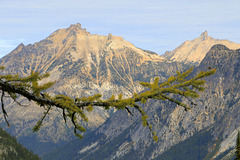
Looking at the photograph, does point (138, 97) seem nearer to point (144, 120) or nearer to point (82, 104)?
point (144, 120)

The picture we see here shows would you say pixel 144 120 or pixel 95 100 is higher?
pixel 95 100

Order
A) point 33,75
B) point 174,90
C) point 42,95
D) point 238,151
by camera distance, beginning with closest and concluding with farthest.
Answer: point 33,75
point 42,95
point 174,90
point 238,151

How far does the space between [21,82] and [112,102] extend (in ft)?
15.0

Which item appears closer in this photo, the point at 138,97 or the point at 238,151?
the point at 138,97

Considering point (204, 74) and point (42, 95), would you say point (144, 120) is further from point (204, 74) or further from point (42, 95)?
point (42, 95)

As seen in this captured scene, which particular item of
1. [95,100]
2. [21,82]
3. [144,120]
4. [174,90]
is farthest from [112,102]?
[21,82]

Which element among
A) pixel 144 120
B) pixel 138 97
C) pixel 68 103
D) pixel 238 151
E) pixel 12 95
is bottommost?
pixel 238 151

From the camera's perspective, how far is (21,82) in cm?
1614

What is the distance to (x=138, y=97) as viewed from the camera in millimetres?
18109

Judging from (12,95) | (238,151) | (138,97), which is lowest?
(238,151)

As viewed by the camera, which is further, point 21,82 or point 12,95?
point 12,95

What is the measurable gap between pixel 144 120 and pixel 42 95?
547 centimetres

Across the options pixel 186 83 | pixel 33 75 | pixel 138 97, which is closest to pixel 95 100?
pixel 138 97

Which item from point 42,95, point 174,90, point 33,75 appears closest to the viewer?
point 33,75
